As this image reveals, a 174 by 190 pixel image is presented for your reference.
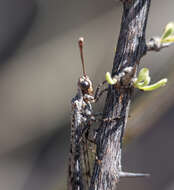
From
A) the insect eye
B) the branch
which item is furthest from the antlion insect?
the branch

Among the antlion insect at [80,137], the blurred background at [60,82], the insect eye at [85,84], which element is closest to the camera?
the antlion insect at [80,137]

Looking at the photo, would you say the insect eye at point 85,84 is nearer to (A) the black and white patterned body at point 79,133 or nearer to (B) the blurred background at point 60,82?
(A) the black and white patterned body at point 79,133

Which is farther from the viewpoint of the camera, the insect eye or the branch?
the insect eye

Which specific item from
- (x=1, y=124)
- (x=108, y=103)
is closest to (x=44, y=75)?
(x=1, y=124)

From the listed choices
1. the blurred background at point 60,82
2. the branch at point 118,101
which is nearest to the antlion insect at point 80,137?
the branch at point 118,101

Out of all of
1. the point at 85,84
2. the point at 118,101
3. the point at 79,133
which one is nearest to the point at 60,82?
the point at 85,84

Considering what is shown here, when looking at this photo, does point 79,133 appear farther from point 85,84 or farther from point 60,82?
point 60,82

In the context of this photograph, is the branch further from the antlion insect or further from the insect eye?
the insect eye
